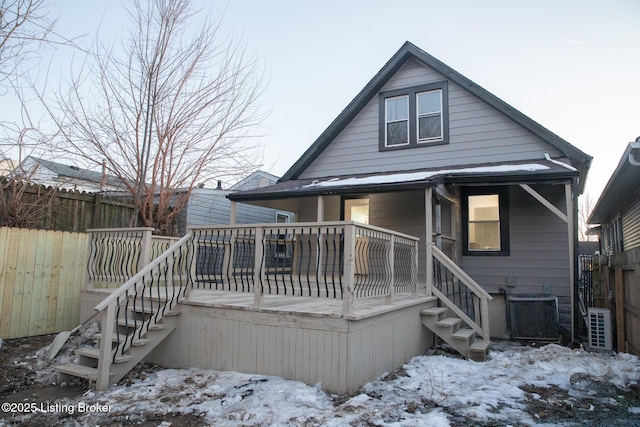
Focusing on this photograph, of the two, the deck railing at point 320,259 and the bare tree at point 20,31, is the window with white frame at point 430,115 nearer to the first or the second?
the deck railing at point 320,259

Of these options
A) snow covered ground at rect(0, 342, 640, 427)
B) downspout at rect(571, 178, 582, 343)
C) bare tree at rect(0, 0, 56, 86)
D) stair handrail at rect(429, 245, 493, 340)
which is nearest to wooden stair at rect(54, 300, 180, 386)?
snow covered ground at rect(0, 342, 640, 427)

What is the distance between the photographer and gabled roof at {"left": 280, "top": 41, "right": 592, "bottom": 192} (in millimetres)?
8094

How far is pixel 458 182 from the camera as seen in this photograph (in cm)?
781

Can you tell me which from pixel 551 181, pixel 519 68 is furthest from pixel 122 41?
pixel 519 68

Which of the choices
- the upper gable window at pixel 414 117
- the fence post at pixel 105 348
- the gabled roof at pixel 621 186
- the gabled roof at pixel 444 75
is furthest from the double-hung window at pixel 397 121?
the fence post at pixel 105 348

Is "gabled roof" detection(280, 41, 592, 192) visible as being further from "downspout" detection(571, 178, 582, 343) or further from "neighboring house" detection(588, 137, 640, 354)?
"downspout" detection(571, 178, 582, 343)

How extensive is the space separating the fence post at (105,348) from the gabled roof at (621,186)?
6.57 metres

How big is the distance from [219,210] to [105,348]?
9843mm

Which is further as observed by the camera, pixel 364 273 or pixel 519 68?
pixel 519 68

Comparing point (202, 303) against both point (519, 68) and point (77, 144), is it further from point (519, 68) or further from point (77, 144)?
point (519, 68)

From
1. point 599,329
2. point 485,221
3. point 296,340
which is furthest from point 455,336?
point 485,221

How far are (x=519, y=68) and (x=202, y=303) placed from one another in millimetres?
10144

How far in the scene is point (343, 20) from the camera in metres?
12.0

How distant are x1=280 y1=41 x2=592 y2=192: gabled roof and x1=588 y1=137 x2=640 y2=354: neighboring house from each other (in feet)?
2.94
